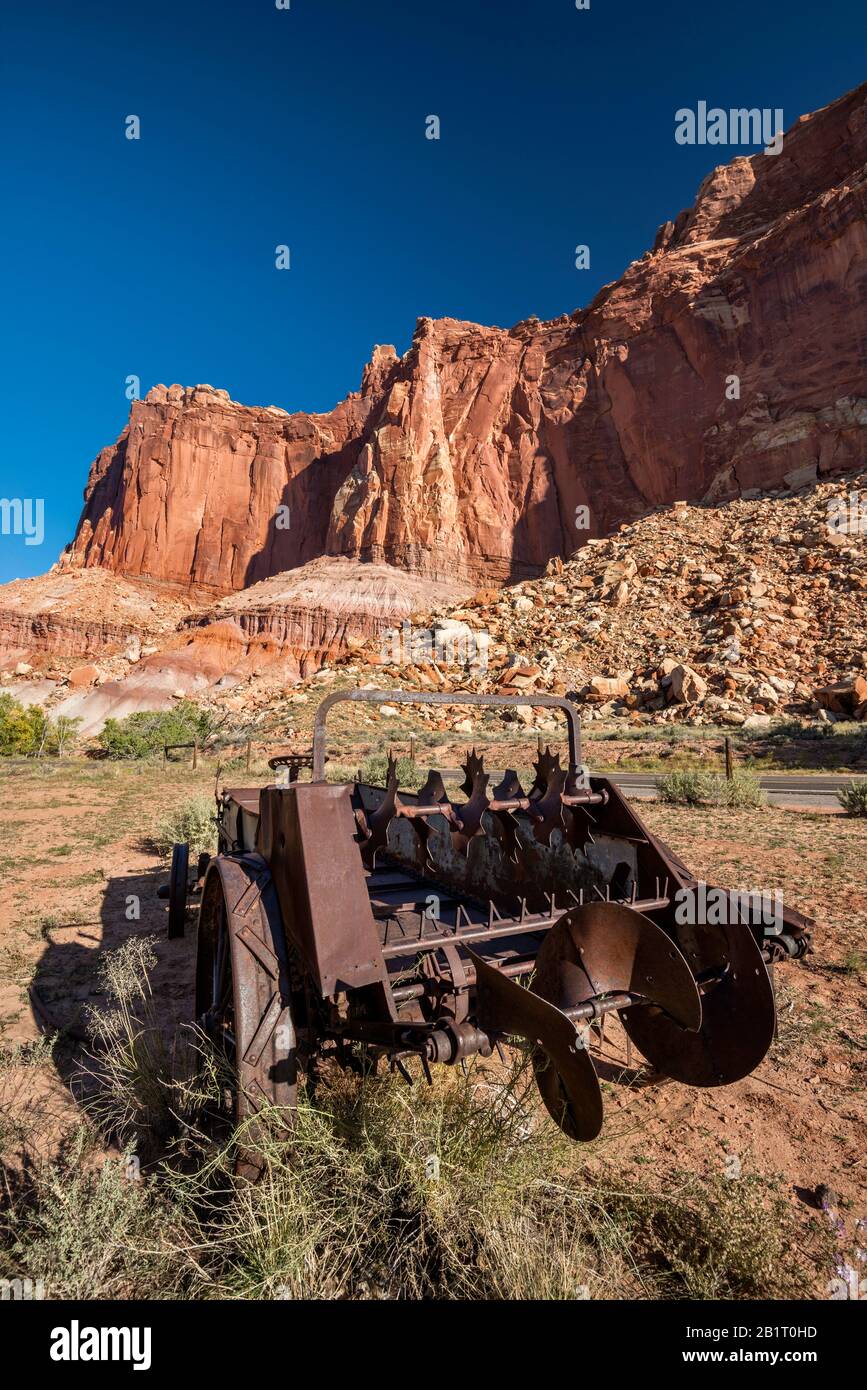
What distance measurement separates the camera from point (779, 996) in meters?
4.45

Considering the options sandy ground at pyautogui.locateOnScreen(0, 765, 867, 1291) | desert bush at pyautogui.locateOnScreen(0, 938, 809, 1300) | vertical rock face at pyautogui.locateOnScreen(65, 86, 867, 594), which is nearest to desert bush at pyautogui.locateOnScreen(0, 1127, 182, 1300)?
desert bush at pyautogui.locateOnScreen(0, 938, 809, 1300)

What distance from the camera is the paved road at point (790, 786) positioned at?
1296cm

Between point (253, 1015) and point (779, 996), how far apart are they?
3744 millimetres

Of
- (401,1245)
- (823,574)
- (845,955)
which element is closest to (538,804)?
(401,1245)

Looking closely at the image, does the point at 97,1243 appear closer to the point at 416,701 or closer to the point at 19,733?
the point at 416,701

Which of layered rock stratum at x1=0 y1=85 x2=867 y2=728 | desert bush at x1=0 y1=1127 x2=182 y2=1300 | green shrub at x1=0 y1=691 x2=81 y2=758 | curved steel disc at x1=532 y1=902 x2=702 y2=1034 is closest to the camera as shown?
desert bush at x1=0 y1=1127 x2=182 y2=1300

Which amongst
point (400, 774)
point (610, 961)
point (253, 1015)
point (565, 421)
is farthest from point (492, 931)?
point (565, 421)

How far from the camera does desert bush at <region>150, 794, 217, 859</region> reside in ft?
31.8

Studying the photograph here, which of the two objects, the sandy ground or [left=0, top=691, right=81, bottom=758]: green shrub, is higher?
[left=0, top=691, right=81, bottom=758]: green shrub

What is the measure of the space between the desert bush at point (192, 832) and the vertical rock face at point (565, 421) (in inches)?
1957

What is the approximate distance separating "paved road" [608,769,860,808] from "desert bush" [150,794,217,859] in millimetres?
8692

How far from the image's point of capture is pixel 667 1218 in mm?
2533

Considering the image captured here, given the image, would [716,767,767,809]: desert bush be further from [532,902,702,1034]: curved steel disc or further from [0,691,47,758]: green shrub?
[0,691,47,758]: green shrub

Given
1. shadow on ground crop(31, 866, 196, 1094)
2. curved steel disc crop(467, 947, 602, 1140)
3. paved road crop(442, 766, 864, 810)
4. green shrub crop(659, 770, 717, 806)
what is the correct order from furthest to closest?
paved road crop(442, 766, 864, 810) < green shrub crop(659, 770, 717, 806) < shadow on ground crop(31, 866, 196, 1094) < curved steel disc crop(467, 947, 602, 1140)
